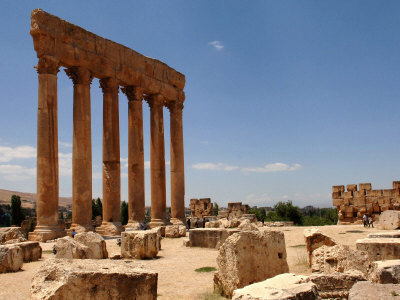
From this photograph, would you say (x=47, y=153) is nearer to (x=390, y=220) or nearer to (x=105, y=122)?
(x=105, y=122)

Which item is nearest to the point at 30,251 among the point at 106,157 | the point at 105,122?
the point at 106,157

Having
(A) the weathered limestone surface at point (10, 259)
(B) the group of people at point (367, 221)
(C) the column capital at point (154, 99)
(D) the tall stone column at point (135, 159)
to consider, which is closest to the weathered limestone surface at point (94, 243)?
(A) the weathered limestone surface at point (10, 259)

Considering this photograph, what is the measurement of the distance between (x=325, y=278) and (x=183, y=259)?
24.6 feet

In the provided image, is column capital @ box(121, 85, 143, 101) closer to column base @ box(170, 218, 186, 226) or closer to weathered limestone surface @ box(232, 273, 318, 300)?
column base @ box(170, 218, 186, 226)

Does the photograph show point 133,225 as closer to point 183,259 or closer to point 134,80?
point 134,80

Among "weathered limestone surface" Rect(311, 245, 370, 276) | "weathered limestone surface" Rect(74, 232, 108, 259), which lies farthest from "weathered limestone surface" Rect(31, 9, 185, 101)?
"weathered limestone surface" Rect(311, 245, 370, 276)

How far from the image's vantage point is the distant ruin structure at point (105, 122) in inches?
821

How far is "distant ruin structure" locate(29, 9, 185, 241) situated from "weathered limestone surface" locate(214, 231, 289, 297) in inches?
555

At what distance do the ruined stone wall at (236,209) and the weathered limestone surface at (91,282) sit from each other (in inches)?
1260

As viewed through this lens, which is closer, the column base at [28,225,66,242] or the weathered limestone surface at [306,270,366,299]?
the weathered limestone surface at [306,270,366,299]

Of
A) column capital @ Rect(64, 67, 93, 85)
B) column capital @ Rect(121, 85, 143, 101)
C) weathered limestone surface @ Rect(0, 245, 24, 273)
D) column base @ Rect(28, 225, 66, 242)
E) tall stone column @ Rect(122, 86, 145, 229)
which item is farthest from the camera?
column capital @ Rect(121, 85, 143, 101)

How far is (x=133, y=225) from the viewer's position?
25.8 meters

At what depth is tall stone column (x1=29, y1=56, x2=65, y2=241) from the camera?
20641 mm

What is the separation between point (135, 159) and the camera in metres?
27.0
